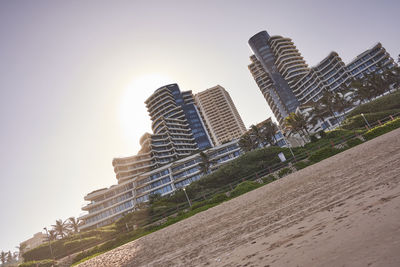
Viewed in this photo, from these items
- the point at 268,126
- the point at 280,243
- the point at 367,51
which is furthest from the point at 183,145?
the point at 280,243

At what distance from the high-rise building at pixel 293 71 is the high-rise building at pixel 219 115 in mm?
22639

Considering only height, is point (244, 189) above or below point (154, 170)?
below

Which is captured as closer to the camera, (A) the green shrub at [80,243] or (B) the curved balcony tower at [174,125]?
(A) the green shrub at [80,243]

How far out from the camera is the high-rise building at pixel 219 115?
12519 centimetres

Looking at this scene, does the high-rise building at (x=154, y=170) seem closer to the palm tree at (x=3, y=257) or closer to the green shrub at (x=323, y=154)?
→ the green shrub at (x=323, y=154)

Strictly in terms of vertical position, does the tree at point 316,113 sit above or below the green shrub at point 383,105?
above

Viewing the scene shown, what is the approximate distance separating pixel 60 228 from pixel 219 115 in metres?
96.4

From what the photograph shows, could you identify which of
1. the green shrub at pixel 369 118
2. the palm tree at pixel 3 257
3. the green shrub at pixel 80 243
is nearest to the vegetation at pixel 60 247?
the green shrub at pixel 80 243

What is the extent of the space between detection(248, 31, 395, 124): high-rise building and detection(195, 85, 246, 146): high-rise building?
22639mm

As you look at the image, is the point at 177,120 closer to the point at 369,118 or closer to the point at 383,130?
the point at 369,118

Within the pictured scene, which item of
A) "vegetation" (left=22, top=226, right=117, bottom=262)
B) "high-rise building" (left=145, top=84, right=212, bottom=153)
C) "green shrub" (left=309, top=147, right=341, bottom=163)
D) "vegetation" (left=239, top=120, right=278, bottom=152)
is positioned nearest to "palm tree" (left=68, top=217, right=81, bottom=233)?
"vegetation" (left=22, top=226, right=117, bottom=262)

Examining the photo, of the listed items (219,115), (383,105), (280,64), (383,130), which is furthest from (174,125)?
(383,130)

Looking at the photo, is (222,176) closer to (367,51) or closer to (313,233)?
(313,233)

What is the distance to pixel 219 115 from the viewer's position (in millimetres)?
130250
